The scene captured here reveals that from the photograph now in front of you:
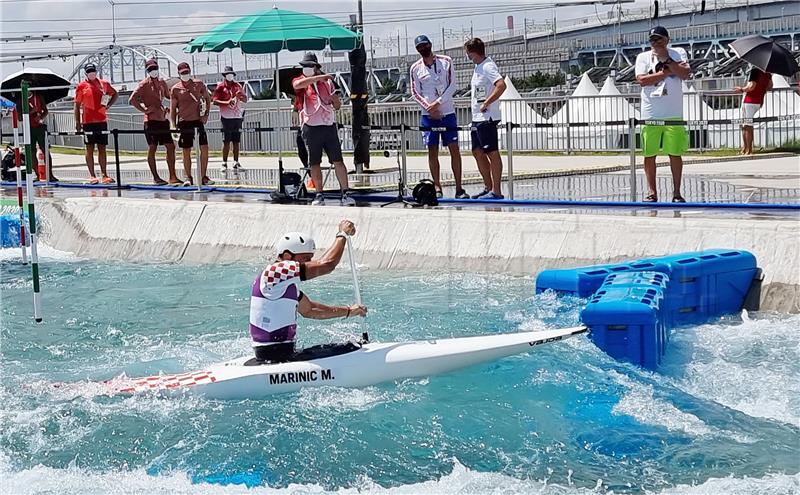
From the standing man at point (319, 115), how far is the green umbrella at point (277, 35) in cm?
126

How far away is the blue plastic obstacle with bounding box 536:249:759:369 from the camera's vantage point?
9.01 metres

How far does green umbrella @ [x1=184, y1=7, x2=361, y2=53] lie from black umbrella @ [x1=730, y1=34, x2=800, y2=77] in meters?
7.08

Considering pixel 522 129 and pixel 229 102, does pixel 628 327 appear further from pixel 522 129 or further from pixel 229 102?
pixel 522 129

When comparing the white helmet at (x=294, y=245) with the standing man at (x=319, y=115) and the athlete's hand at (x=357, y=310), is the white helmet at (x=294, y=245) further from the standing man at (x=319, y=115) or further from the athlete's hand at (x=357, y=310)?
the standing man at (x=319, y=115)

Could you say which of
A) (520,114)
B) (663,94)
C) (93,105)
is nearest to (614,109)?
(520,114)

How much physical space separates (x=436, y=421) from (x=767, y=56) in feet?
43.8

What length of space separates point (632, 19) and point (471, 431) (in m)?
94.3

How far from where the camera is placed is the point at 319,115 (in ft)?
49.4

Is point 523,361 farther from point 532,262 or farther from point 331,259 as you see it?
point 532,262

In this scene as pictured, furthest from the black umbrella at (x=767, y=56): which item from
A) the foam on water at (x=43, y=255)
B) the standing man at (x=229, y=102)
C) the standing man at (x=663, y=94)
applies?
the foam on water at (x=43, y=255)

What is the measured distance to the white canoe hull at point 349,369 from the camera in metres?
8.39

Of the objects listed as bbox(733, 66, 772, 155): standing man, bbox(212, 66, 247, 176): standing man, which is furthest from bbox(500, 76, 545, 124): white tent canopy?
bbox(212, 66, 247, 176): standing man

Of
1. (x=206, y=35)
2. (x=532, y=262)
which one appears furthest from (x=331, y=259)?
(x=206, y=35)

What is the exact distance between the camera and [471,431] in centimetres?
780
